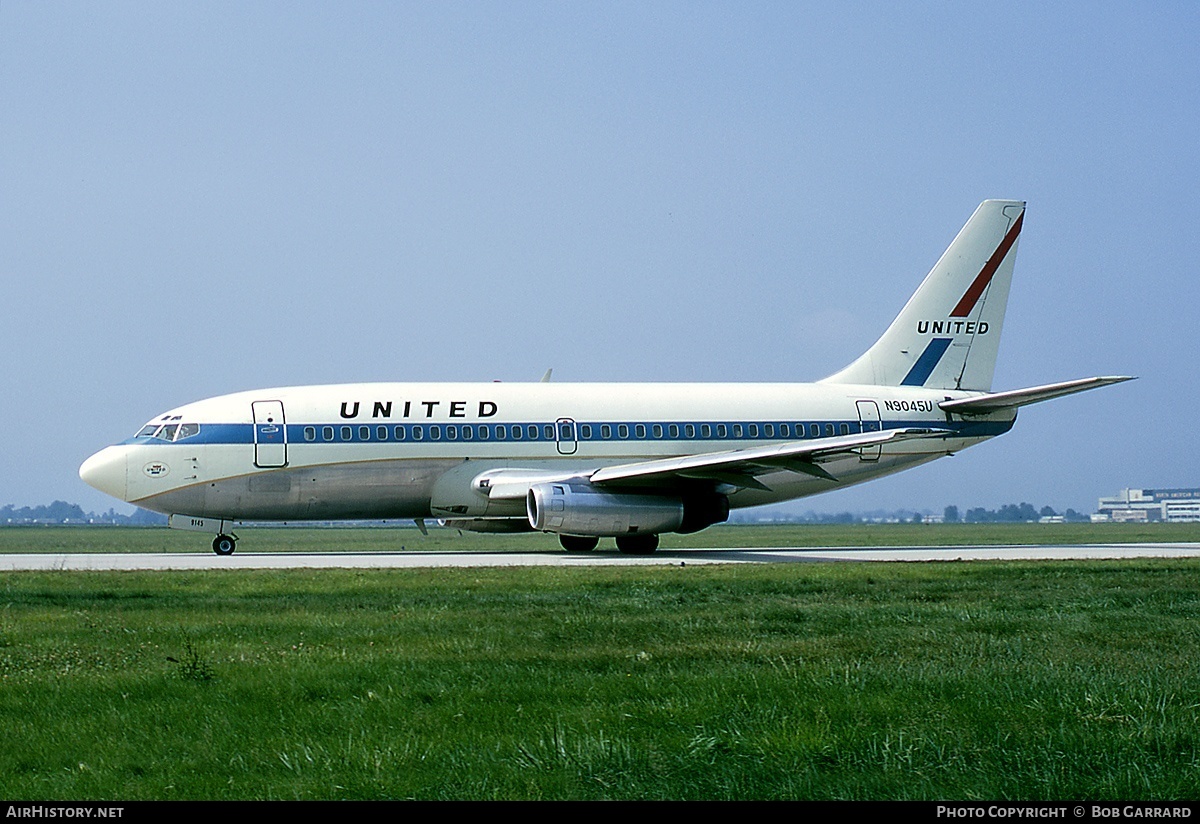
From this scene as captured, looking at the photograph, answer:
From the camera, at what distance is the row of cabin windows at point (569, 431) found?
29.0 meters

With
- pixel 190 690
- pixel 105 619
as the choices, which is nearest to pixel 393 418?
pixel 105 619

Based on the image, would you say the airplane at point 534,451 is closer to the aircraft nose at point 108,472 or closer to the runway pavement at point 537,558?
the aircraft nose at point 108,472

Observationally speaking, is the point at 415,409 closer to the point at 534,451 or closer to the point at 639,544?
the point at 534,451

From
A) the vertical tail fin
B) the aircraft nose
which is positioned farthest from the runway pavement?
the vertical tail fin

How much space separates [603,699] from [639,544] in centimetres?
2164

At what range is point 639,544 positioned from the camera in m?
30.8

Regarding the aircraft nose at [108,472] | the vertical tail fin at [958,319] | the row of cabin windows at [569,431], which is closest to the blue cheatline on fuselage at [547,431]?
the row of cabin windows at [569,431]

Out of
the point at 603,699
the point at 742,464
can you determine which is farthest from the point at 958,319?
the point at 603,699

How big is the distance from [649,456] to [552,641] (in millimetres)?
18722

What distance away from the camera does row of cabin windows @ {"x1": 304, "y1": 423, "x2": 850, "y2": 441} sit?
95.1 ft

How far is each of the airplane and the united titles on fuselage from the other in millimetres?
30

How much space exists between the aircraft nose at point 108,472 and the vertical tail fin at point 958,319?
54.4 feet

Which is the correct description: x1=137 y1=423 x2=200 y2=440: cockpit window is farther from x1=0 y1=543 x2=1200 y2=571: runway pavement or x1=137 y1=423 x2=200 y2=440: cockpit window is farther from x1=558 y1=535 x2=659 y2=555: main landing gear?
x1=558 y1=535 x2=659 y2=555: main landing gear
